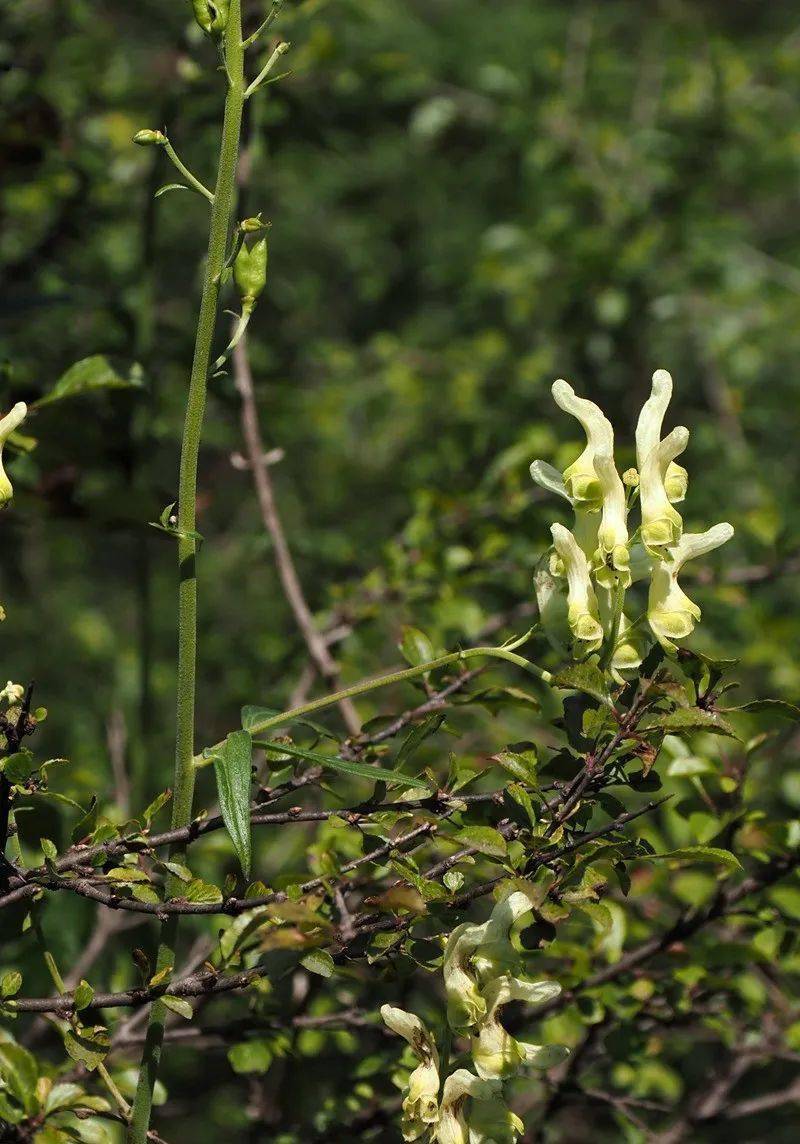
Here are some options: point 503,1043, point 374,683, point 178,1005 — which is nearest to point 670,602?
point 374,683

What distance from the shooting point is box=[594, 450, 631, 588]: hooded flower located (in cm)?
86

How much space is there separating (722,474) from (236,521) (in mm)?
1384

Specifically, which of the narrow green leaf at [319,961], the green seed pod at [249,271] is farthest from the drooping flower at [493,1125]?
the green seed pod at [249,271]

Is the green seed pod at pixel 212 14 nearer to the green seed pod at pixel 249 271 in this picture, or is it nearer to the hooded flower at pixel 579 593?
the green seed pod at pixel 249 271

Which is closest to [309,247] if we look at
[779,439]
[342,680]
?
[779,439]

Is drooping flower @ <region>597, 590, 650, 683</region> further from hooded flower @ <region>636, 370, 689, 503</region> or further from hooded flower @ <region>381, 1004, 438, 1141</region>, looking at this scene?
hooded flower @ <region>381, 1004, 438, 1141</region>

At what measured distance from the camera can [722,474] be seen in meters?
2.57

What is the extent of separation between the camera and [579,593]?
2.88 feet

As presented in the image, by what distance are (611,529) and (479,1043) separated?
1.19 feet

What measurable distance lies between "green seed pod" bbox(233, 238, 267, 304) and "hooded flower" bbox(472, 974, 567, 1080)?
498mm

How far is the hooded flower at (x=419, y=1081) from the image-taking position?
858mm

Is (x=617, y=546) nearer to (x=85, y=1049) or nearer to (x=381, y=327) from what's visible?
(x=85, y=1049)

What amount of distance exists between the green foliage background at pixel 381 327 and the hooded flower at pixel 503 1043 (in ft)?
1.43

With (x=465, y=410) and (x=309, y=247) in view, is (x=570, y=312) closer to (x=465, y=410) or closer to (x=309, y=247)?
(x=465, y=410)
